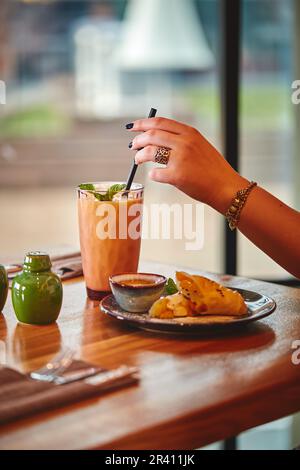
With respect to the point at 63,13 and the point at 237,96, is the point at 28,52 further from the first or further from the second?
the point at 237,96

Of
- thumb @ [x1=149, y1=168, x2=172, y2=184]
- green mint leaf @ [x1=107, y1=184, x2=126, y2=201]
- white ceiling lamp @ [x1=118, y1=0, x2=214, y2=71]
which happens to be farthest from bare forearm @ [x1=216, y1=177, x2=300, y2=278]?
white ceiling lamp @ [x1=118, y1=0, x2=214, y2=71]

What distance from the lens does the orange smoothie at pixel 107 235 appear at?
1490 millimetres

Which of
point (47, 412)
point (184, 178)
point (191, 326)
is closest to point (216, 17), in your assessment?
point (184, 178)

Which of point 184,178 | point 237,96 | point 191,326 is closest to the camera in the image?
point 191,326

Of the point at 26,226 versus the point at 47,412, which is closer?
the point at 47,412

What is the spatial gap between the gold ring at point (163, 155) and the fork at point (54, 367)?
41 centimetres

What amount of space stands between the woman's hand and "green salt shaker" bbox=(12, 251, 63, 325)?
26 cm

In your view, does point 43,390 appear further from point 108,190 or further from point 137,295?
point 108,190

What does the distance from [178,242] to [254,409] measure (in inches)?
131

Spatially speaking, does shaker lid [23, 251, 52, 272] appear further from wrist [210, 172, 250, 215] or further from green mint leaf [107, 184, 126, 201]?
wrist [210, 172, 250, 215]

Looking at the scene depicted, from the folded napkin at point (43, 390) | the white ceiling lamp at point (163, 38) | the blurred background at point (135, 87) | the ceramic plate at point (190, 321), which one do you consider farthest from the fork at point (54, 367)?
the white ceiling lamp at point (163, 38)

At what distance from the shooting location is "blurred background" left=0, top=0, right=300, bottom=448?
3.76m

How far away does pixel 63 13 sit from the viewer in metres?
3.78

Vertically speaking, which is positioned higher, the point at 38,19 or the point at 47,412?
A: the point at 38,19
